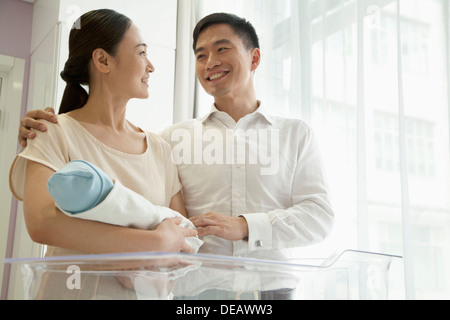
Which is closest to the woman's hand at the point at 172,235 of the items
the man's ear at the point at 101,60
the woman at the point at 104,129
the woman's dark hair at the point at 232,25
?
the woman at the point at 104,129

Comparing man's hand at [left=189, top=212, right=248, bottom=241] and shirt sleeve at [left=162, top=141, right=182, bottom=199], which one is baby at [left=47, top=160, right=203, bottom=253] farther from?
shirt sleeve at [left=162, top=141, right=182, bottom=199]

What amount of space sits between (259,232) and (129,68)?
489 mm

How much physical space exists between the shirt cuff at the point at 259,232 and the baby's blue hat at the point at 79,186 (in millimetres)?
458

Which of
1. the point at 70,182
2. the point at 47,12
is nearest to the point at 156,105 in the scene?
the point at 47,12

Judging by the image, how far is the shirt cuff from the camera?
101cm

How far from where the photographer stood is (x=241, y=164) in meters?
1.22

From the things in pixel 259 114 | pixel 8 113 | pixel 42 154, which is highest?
pixel 8 113

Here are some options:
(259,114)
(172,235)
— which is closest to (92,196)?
(172,235)

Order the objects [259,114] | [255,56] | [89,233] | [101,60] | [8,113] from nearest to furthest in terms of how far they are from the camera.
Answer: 1. [89,233]
2. [101,60]
3. [259,114]
4. [255,56]
5. [8,113]

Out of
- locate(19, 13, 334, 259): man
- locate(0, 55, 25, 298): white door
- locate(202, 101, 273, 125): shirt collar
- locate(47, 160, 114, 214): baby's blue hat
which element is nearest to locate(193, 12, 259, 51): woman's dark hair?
locate(19, 13, 334, 259): man

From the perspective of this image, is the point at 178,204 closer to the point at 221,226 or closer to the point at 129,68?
the point at 221,226

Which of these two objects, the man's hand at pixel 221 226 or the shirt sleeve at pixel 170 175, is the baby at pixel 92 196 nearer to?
the man's hand at pixel 221 226

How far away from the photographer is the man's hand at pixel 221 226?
94cm

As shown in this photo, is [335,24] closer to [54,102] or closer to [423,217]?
[423,217]
